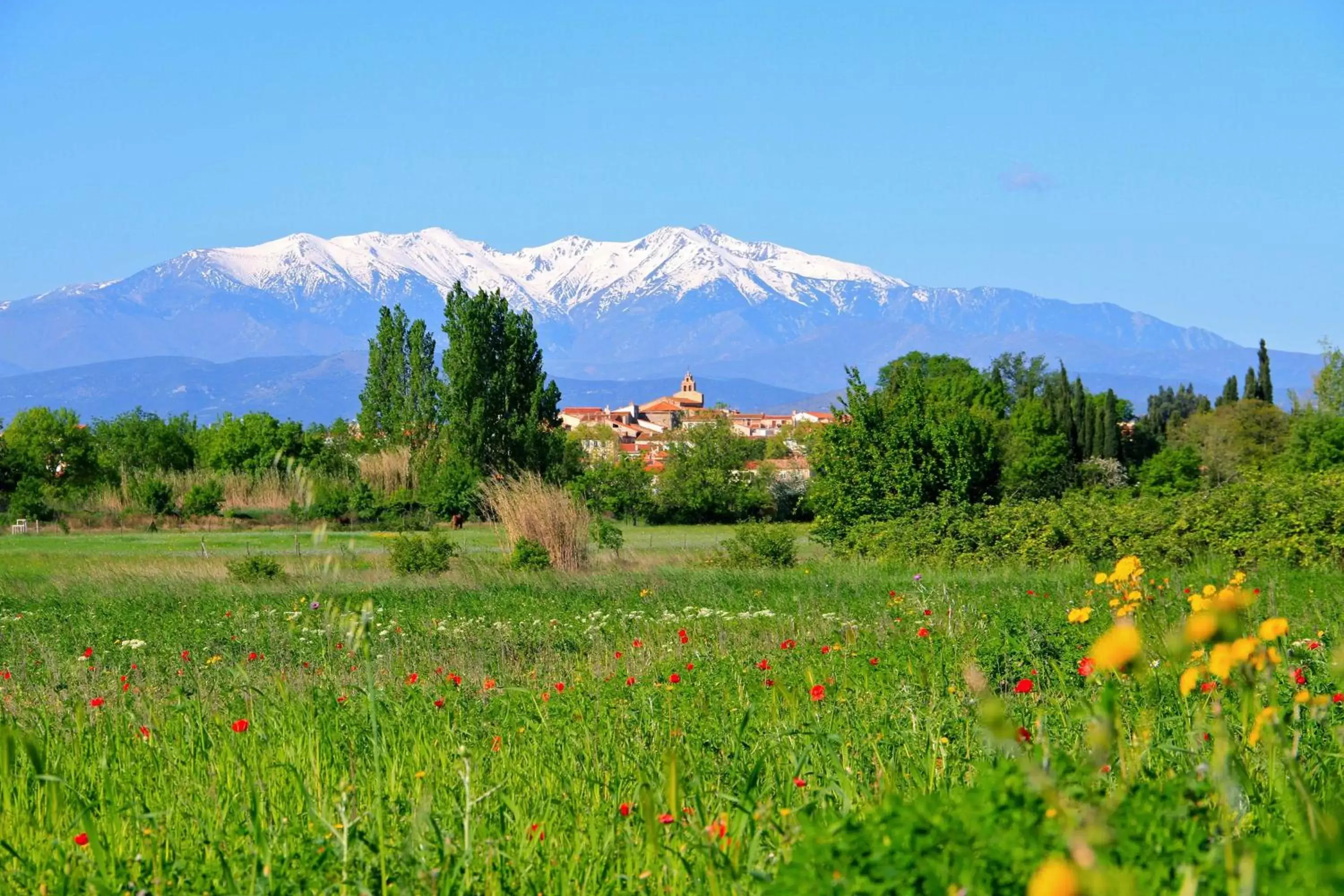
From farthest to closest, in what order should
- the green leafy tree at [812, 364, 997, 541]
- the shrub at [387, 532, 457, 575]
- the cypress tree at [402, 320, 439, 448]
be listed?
the cypress tree at [402, 320, 439, 448], the green leafy tree at [812, 364, 997, 541], the shrub at [387, 532, 457, 575]

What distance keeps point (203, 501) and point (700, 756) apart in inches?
1554

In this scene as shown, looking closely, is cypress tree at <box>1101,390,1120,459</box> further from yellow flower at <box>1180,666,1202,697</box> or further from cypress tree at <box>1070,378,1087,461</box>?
yellow flower at <box>1180,666,1202,697</box>

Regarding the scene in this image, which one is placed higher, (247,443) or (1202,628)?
(247,443)

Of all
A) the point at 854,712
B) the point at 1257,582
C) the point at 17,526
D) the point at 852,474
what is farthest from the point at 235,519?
the point at 854,712

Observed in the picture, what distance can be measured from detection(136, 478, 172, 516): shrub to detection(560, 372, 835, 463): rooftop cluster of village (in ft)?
50.5

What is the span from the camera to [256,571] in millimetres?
16031

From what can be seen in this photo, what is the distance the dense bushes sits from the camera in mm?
14281

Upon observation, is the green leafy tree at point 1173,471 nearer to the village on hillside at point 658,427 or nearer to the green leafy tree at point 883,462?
the village on hillside at point 658,427

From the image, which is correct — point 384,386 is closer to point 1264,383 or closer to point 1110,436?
point 1110,436

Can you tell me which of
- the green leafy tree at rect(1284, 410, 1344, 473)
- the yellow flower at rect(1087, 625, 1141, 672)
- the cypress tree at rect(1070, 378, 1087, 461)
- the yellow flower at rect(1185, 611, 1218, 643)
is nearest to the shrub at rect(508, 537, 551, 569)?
the yellow flower at rect(1185, 611, 1218, 643)

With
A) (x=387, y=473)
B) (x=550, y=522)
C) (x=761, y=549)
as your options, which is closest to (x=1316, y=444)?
(x=387, y=473)

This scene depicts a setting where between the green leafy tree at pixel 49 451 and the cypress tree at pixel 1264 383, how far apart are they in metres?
67.6

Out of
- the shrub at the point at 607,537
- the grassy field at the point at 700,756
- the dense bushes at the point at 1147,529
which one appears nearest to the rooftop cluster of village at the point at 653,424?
the shrub at the point at 607,537

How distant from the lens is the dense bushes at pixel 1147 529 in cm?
1428
